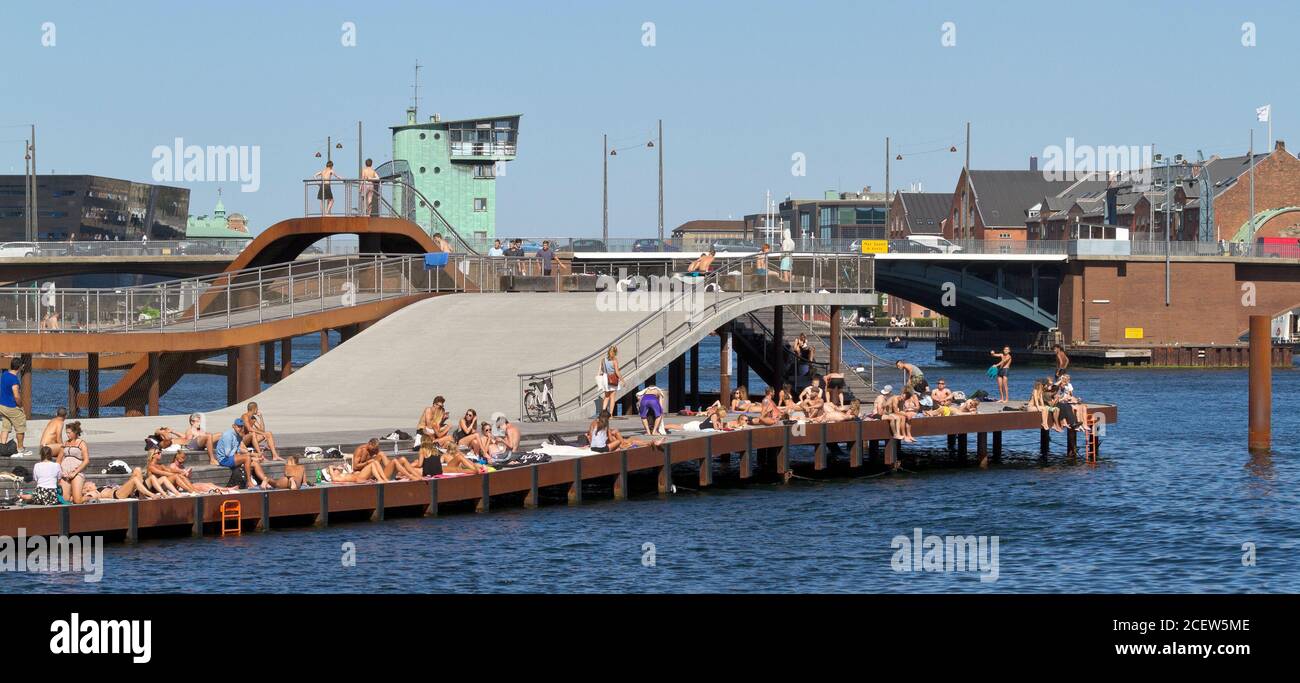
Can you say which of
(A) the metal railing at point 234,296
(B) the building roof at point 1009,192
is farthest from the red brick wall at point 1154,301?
(A) the metal railing at point 234,296

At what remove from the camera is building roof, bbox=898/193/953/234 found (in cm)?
18512

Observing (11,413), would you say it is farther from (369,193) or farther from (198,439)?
(369,193)

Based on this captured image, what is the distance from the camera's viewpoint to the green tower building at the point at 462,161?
100 metres

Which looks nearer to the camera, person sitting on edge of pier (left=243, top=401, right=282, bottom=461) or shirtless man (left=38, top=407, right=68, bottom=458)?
shirtless man (left=38, top=407, right=68, bottom=458)

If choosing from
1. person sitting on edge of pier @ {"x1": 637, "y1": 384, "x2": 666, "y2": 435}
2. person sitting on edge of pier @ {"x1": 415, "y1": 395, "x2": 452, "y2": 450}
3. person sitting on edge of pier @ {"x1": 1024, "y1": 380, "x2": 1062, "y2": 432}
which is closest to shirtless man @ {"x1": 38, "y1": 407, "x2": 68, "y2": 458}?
person sitting on edge of pier @ {"x1": 415, "y1": 395, "x2": 452, "y2": 450}

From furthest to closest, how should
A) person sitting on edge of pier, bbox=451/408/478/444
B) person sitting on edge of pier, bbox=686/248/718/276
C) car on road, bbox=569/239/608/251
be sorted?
car on road, bbox=569/239/608/251, person sitting on edge of pier, bbox=686/248/718/276, person sitting on edge of pier, bbox=451/408/478/444

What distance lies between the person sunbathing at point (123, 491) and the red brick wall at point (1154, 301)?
87265 mm

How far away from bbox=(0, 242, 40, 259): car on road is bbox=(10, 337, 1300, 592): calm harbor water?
67.1 metres

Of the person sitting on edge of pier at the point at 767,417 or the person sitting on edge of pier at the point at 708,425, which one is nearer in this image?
the person sitting on edge of pier at the point at 708,425

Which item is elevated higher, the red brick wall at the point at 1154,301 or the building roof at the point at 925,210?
the building roof at the point at 925,210

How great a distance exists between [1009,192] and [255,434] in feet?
474

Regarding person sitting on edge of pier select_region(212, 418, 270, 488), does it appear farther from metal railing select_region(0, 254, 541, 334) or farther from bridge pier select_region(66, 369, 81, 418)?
bridge pier select_region(66, 369, 81, 418)

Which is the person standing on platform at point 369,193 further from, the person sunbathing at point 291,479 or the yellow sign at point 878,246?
the yellow sign at point 878,246

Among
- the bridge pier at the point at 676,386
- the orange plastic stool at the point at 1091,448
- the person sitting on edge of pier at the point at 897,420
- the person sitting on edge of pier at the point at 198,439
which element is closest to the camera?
the person sitting on edge of pier at the point at 198,439
